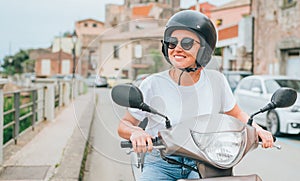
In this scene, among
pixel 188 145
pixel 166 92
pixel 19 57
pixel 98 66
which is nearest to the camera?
pixel 188 145

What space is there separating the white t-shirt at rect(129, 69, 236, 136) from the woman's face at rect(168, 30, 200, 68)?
21 centimetres

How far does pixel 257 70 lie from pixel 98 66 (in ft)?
78.3

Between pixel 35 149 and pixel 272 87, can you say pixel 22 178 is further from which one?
pixel 272 87

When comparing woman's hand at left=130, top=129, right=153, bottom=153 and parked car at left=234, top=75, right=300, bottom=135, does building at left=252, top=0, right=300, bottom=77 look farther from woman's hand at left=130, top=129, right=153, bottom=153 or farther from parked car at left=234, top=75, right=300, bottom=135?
woman's hand at left=130, top=129, right=153, bottom=153

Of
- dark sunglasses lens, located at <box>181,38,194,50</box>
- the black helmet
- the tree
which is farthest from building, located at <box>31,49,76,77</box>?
dark sunglasses lens, located at <box>181,38,194,50</box>

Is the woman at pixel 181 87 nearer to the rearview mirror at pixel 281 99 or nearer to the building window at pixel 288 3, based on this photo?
the rearview mirror at pixel 281 99

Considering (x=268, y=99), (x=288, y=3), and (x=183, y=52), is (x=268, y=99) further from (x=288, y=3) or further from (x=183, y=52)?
(x=288, y=3)

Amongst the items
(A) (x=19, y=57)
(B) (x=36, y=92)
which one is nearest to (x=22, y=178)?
(B) (x=36, y=92)

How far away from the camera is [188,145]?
2.51m

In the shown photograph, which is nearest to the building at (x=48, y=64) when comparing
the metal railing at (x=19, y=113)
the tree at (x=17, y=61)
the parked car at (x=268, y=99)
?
the tree at (x=17, y=61)

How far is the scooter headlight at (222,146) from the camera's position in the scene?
251cm

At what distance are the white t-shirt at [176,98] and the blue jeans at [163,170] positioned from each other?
0.59 feet

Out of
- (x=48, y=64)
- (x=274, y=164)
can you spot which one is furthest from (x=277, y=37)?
(x=48, y=64)

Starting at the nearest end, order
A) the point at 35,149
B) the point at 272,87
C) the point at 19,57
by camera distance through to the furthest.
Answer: the point at 35,149, the point at 272,87, the point at 19,57
